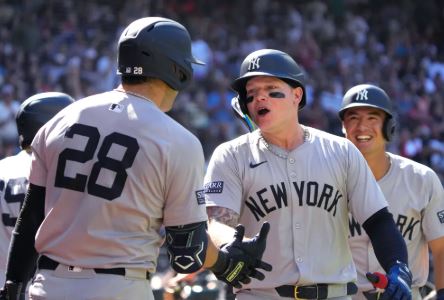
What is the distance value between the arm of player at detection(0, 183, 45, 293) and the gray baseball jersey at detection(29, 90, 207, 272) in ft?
0.41

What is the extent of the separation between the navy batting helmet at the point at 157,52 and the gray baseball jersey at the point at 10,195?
1.56 meters

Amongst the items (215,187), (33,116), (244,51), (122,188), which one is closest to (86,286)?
(122,188)

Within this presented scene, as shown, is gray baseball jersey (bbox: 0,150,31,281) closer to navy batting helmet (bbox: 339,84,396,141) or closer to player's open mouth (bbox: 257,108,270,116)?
player's open mouth (bbox: 257,108,270,116)

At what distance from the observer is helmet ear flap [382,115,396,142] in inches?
251

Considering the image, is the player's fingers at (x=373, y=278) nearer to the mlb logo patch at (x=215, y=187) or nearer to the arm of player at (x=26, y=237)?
the mlb logo patch at (x=215, y=187)

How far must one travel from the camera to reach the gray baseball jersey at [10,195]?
17.7 feet

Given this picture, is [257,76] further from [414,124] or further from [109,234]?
[414,124]

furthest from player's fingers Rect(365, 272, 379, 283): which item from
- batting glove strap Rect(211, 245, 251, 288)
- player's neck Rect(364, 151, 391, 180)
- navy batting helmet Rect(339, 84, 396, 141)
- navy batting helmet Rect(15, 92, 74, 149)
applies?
navy batting helmet Rect(15, 92, 74, 149)

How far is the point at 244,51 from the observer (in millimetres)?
18984

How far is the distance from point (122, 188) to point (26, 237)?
56 centimetres

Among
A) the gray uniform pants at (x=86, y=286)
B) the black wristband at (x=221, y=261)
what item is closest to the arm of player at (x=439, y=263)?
the black wristband at (x=221, y=261)

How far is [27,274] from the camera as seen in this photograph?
167 inches

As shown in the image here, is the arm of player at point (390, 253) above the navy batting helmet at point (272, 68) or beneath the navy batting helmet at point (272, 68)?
beneath

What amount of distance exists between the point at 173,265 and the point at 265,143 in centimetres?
136
